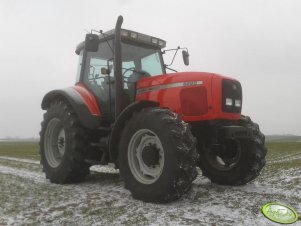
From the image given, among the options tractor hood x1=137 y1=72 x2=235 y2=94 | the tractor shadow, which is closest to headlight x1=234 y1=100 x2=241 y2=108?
tractor hood x1=137 y1=72 x2=235 y2=94

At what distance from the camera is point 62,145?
6.96 m

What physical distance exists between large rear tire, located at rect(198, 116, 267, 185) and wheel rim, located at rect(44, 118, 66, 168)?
278 cm

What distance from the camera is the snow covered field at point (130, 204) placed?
3887mm

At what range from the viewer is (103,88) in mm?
6605

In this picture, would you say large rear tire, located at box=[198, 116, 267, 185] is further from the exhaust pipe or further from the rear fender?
the rear fender

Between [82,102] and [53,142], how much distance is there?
4.10ft

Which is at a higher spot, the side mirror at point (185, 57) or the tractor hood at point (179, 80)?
the side mirror at point (185, 57)

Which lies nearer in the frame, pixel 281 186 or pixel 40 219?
pixel 40 219

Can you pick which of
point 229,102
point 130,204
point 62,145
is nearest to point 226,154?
point 229,102

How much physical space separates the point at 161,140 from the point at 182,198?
2.89 feet

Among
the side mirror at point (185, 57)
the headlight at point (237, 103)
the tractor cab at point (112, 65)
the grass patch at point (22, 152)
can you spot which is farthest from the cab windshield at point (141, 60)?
the grass patch at point (22, 152)

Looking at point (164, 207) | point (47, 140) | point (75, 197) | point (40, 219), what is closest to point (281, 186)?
point (164, 207)

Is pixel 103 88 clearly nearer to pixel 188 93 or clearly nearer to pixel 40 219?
pixel 188 93

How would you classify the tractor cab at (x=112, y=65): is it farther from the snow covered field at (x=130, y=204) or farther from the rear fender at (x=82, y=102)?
the snow covered field at (x=130, y=204)
